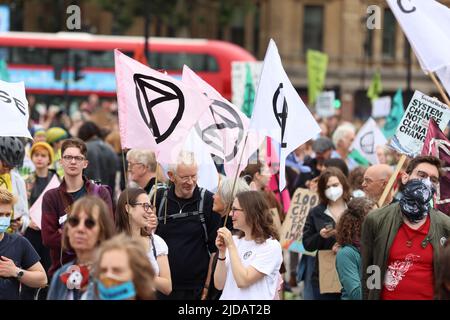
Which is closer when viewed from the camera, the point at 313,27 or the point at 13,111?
the point at 13,111

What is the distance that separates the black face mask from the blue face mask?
2476 mm

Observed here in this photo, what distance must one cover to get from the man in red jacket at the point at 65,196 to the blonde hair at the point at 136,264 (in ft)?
9.66

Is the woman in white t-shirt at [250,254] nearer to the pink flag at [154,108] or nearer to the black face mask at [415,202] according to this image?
the black face mask at [415,202]

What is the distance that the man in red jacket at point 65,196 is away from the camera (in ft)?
26.0

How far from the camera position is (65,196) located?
803 cm

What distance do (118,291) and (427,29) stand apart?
4640 mm

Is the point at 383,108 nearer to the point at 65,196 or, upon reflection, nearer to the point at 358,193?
the point at 358,193

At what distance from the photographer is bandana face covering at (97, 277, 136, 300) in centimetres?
484

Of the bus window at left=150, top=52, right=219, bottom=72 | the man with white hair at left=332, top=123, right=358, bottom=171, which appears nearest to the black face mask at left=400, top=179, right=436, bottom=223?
the man with white hair at left=332, top=123, right=358, bottom=171

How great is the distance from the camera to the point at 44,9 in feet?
178

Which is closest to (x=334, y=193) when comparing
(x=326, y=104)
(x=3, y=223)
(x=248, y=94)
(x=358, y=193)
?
(x=358, y=193)

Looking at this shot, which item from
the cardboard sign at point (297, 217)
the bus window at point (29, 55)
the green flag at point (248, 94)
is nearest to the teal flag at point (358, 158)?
the green flag at point (248, 94)
